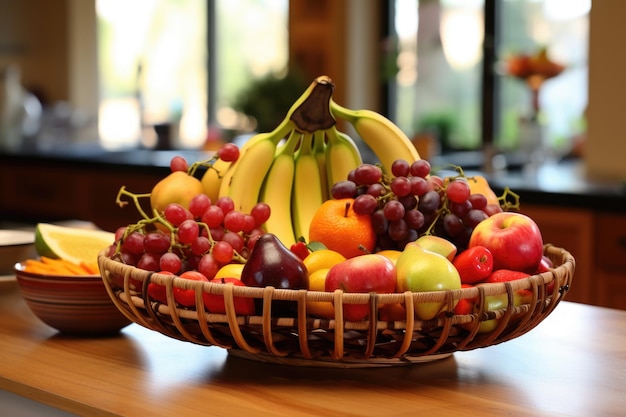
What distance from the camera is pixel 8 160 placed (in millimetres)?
4391

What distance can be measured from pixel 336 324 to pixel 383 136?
439 millimetres

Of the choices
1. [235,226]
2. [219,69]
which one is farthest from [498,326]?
[219,69]

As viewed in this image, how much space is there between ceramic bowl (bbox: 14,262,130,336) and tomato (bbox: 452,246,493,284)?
0.47 metres

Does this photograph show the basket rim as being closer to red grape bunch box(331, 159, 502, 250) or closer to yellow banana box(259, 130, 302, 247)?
red grape bunch box(331, 159, 502, 250)

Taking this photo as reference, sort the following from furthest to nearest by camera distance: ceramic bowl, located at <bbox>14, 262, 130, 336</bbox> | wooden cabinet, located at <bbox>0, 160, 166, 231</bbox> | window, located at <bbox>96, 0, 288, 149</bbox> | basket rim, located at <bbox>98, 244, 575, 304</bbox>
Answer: window, located at <bbox>96, 0, 288, 149</bbox>, wooden cabinet, located at <bbox>0, 160, 166, 231</bbox>, ceramic bowl, located at <bbox>14, 262, 130, 336</bbox>, basket rim, located at <bbox>98, 244, 575, 304</bbox>

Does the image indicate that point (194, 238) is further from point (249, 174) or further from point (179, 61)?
point (179, 61)

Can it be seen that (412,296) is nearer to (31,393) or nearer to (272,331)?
(272,331)

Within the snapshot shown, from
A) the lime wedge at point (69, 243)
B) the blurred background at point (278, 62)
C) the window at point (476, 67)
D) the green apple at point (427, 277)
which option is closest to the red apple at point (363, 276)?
the green apple at point (427, 277)

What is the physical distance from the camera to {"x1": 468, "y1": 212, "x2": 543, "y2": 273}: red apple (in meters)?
1.09

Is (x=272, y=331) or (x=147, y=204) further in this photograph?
(x=147, y=204)

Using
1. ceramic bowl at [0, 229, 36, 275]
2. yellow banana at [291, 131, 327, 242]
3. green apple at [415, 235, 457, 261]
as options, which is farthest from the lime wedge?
green apple at [415, 235, 457, 261]

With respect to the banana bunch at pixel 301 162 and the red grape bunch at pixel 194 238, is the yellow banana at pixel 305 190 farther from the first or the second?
the red grape bunch at pixel 194 238

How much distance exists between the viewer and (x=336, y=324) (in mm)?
972

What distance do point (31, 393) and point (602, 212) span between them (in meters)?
1.93
